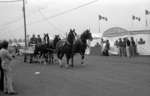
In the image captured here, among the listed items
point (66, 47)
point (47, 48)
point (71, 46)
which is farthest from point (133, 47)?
point (66, 47)

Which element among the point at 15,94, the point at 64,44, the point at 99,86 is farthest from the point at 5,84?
the point at 64,44

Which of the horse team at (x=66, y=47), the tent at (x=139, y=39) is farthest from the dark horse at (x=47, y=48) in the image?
the tent at (x=139, y=39)

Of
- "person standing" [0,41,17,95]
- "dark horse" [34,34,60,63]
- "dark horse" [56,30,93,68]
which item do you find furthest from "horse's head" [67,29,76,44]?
"person standing" [0,41,17,95]

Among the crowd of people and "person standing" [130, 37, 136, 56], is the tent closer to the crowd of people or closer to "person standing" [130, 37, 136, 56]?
"person standing" [130, 37, 136, 56]

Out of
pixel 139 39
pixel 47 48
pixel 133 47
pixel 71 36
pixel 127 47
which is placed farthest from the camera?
pixel 139 39

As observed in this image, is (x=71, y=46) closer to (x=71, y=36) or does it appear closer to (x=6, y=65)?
(x=71, y=36)

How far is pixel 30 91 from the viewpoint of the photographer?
Answer: 10383 millimetres

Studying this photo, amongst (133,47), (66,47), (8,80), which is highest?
(66,47)

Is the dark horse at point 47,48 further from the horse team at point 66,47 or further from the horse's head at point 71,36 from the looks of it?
the horse's head at point 71,36

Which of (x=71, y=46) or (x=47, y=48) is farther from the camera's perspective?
(x=47, y=48)

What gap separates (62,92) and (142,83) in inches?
141

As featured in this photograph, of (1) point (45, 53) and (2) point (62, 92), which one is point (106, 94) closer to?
(2) point (62, 92)

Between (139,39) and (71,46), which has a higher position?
(139,39)

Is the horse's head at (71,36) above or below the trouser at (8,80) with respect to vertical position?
above
